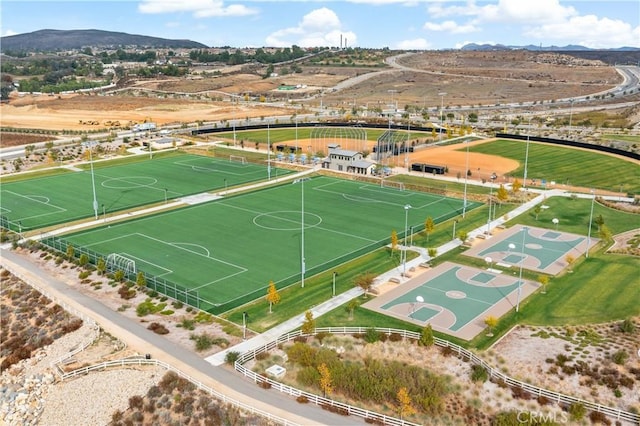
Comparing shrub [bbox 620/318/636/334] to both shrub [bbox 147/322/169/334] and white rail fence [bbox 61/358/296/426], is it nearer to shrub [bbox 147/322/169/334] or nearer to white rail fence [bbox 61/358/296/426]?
white rail fence [bbox 61/358/296/426]

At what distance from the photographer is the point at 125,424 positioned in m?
32.7

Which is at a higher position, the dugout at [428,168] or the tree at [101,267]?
the dugout at [428,168]

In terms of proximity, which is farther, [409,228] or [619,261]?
[409,228]

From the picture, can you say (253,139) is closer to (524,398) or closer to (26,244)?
(26,244)

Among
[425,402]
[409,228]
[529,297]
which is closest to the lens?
[425,402]

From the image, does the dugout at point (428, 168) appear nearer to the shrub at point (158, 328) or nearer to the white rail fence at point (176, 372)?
the shrub at point (158, 328)

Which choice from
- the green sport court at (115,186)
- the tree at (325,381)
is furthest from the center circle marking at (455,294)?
the green sport court at (115,186)

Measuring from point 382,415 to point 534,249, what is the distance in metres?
33.6

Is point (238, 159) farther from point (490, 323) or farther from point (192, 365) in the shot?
point (490, 323)

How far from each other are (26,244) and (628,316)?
57962 mm

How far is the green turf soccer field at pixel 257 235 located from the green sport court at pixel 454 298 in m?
8.97

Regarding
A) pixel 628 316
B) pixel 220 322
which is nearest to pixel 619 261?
pixel 628 316

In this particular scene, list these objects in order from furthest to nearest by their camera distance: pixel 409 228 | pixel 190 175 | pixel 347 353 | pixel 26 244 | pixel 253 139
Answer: pixel 253 139
pixel 190 175
pixel 409 228
pixel 26 244
pixel 347 353
